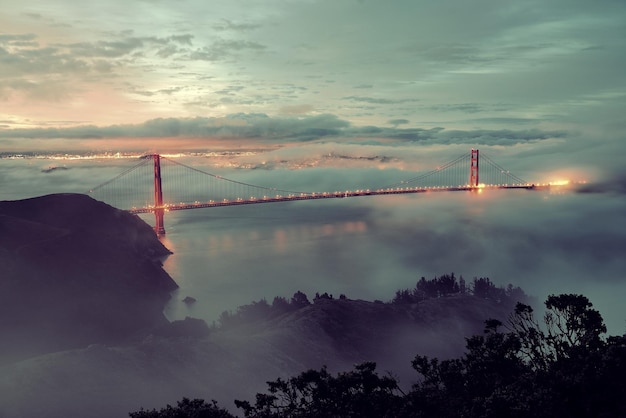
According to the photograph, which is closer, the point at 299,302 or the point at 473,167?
the point at 299,302

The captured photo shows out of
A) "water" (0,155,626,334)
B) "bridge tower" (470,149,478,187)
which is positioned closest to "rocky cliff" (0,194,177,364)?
"water" (0,155,626,334)

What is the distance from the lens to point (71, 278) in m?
74.7

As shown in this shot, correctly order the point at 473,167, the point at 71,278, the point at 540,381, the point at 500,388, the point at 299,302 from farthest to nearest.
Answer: the point at 473,167
the point at 299,302
the point at 71,278
the point at 540,381
the point at 500,388

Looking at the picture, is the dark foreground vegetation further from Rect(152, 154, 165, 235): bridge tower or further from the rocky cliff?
Rect(152, 154, 165, 235): bridge tower

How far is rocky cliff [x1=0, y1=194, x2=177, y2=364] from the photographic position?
62000mm

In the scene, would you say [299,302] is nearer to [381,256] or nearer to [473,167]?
[381,256]

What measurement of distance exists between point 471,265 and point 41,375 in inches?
4187

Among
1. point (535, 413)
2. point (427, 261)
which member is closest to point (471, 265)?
point (427, 261)

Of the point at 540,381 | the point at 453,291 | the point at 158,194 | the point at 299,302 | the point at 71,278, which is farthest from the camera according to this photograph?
the point at 158,194

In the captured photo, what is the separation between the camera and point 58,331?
62.1 meters

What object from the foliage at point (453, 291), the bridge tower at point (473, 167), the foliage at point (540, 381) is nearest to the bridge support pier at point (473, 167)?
the bridge tower at point (473, 167)

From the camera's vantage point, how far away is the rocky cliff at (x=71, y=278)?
203 feet

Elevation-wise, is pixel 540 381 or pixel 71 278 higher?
pixel 540 381

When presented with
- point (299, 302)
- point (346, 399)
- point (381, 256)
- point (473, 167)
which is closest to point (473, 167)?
point (473, 167)
